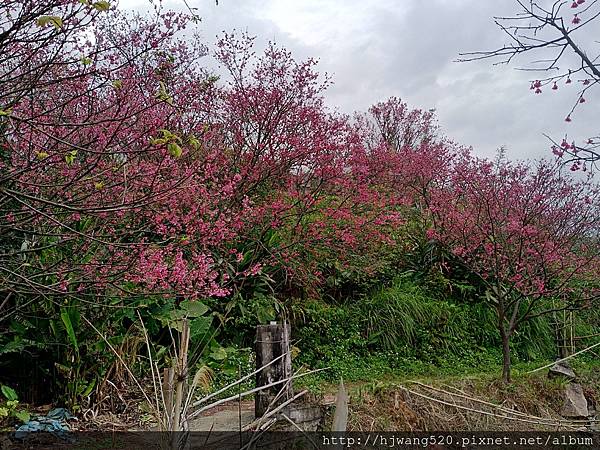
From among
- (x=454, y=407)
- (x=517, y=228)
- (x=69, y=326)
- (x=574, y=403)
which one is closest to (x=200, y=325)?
(x=69, y=326)

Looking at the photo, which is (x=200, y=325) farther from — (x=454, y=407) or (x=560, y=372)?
(x=560, y=372)

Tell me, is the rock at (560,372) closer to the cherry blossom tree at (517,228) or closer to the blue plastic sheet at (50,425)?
the cherry blossom tree at (517,228)

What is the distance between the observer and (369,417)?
3967 millimetres

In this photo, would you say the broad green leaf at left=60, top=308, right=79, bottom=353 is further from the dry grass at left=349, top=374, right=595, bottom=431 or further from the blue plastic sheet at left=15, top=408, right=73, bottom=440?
the dry grass at left=349, top=374, right=595, bottom=431

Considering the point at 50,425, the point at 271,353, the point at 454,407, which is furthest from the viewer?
the point at 454,407

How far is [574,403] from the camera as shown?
16.7 feet

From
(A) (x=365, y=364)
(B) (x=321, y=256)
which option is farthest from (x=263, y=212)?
(A) (x=365, y=364)

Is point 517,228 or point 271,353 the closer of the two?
point 271,353

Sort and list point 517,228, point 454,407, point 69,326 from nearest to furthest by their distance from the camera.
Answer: point 69,326
point 454,407
point 517,228

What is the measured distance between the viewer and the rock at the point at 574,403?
5.00 metres

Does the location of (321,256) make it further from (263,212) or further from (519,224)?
(519,224)

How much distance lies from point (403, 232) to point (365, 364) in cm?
253

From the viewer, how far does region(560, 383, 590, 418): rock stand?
16.4 ft

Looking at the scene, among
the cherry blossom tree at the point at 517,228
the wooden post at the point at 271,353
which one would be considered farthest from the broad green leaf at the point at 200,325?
the cherry blossom tree at the point at 517,228
